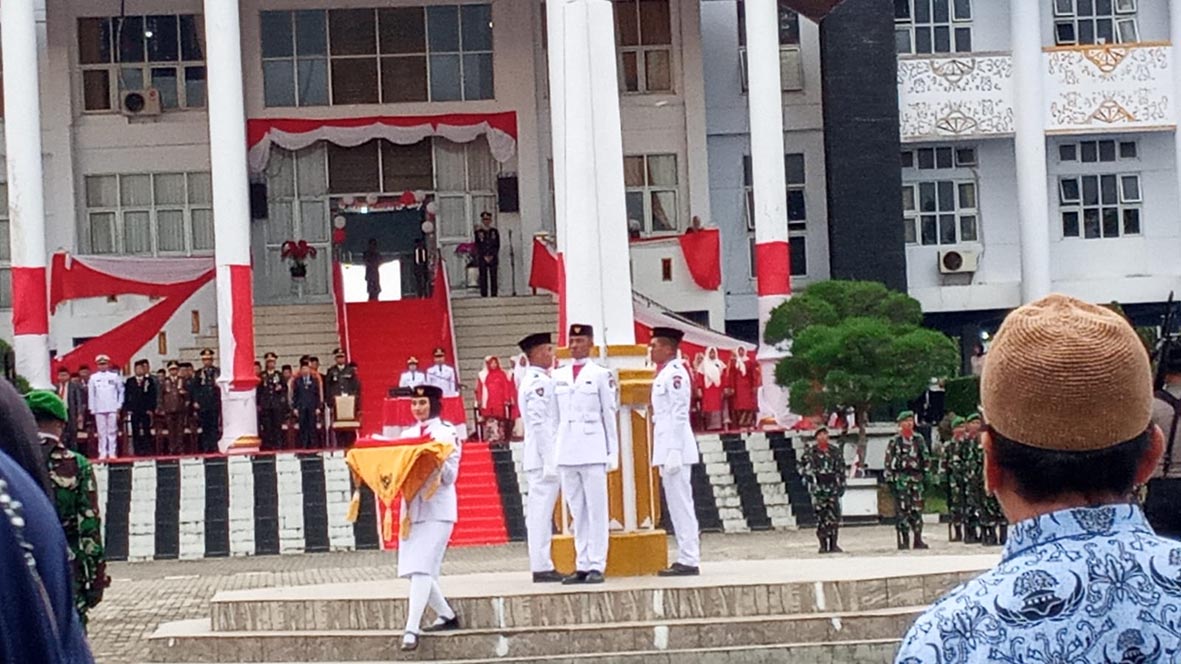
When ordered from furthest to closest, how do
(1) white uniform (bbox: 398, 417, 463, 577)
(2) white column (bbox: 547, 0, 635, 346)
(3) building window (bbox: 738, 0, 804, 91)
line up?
1. (3) building window (bbox: 738, 0, 804, 91)
2. (2) white column (bbox: 547, 0, 635, 346)
3. (1) white uniform (bbox: 398, 417, 463, 577)

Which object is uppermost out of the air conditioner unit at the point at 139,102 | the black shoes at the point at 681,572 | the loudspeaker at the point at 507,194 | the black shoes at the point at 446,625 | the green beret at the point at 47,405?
the air conditioner unit at the point at 139,102

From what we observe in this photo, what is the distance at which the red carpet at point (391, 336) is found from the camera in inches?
1262

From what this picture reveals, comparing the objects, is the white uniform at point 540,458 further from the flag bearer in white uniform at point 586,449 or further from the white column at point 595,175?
the white column at point 595,175

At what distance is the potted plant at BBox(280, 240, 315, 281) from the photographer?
36000 mm

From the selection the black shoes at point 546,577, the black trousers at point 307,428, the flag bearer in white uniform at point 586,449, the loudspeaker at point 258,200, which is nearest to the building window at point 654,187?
the loudspeaker at point 258,200

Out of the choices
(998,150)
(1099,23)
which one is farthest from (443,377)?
(1099,23)

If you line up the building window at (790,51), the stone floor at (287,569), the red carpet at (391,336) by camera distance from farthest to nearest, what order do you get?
the building window at (790,51) < the red carpet at (391,336) < the stone floor at (287,569)

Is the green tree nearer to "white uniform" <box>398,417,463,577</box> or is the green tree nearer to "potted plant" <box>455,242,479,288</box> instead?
"potted plant" <box>455,242,479,288</box>

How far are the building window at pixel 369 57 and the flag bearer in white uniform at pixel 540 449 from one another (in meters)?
23.0

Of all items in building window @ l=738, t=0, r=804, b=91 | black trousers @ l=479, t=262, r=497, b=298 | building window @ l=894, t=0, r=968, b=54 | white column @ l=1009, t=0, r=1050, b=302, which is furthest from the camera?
building window @ l=894, t=0, r=968, b=54

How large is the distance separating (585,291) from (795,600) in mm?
2947

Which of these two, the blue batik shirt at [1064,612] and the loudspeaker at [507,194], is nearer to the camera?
the blue batik shirt at [1064,612]

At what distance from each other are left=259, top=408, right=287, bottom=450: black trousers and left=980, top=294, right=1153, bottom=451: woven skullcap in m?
26.7

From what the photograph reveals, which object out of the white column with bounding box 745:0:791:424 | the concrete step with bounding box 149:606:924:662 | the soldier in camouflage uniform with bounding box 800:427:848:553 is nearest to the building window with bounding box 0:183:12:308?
the white column with bounding box 745:0:791:424
